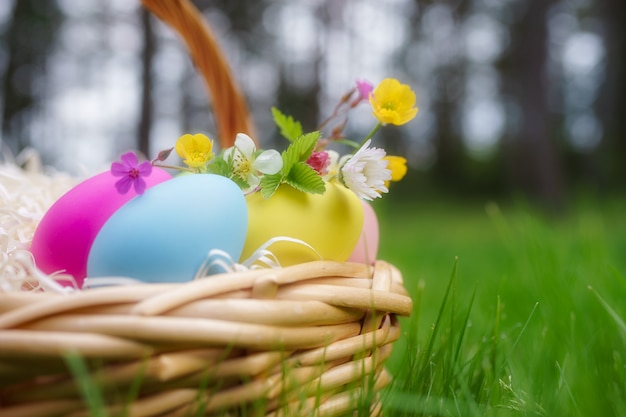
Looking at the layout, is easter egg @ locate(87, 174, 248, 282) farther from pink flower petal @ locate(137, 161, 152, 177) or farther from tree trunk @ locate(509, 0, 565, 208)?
tree trunk @ locate(509, 0, 565, 208)

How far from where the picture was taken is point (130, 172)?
2.02ft

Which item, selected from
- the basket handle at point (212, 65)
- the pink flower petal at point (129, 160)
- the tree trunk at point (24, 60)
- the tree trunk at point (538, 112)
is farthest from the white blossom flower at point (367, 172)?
the tree trunk at point (24, 60)

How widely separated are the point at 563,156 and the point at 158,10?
11.7m

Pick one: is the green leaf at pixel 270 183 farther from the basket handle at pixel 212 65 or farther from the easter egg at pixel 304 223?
the basket handle at pixel 212 65

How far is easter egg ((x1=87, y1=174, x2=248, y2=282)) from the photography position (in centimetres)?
56

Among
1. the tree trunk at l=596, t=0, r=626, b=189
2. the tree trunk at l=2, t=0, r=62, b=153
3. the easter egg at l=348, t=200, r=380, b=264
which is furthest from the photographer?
the tree trunk at l=2, t=0, r=62, b=153

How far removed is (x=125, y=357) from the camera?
0.42m

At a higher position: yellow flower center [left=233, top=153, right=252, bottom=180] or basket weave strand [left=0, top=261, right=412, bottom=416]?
yellow flower center [left=233, top=153, right=252, bottom=180]

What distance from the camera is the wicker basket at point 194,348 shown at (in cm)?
42

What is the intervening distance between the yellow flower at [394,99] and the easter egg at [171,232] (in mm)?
191

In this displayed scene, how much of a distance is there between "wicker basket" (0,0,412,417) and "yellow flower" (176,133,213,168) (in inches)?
7.9

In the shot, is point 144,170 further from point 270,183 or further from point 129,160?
point 270,183

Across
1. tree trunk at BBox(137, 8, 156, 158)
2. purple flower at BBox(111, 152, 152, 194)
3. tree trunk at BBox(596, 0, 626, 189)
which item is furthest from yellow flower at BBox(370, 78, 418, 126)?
tree trunk at BBox(596, 0, 626, 189)

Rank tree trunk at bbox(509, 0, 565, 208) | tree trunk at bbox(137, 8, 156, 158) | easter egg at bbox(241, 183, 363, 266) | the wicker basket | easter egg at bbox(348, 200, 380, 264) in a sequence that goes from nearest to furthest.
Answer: the wicker basket < easter egg at bbox(241, 183, 363, 266) < easter egg at bbox(348, 200, 380, 264) < tree trunk at bbox(137, 8, 156, 158) < tree trunk at bbox(509, 0, 565, 208)
